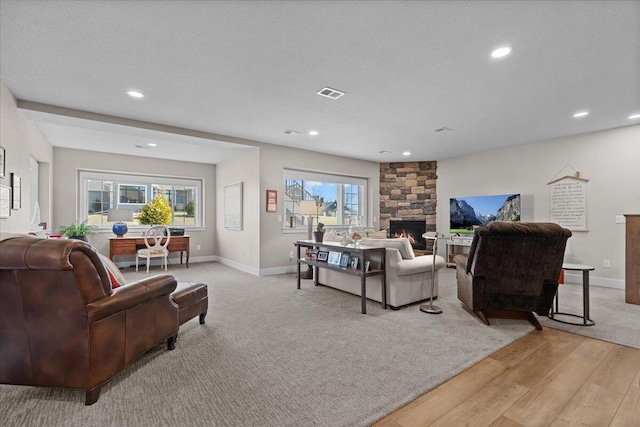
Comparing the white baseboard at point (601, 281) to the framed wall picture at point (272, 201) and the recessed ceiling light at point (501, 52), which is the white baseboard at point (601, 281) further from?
the framed wall picture at point (272, 201)

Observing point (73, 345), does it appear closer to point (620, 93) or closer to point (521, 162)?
point (620, 93)

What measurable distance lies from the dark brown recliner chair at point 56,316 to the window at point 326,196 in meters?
4.26

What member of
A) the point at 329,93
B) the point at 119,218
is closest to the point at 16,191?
the point at 119,218

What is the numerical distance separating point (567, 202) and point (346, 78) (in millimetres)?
4569

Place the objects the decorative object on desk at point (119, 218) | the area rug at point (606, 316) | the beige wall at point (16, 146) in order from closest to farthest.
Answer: the area rug at point (606, 316) → the beige wall at point (16, 146) → the decorative object on desk at point (119, 218)

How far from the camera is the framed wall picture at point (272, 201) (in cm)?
567

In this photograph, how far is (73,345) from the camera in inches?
67.6

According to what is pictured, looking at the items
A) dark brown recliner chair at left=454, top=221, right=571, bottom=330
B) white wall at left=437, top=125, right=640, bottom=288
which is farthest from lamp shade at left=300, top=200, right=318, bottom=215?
white wall at left=437, top=125, right=640, bottom=288

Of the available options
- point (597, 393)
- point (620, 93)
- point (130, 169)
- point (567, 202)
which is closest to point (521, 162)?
point (567, 202)

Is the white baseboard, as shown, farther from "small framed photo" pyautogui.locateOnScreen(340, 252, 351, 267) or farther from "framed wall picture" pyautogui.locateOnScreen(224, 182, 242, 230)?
"framed wall picture" pyautogui.locateOnScreen(224, 182, 242, 230)

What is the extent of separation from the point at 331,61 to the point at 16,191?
12.5 ft

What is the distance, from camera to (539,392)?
1898mm

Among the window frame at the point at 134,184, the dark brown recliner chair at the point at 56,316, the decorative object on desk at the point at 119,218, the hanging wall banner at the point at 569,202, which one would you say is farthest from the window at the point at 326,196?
the dark brown recliner chair at the point at 56,316

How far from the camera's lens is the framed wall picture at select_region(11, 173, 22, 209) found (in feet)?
11.1
